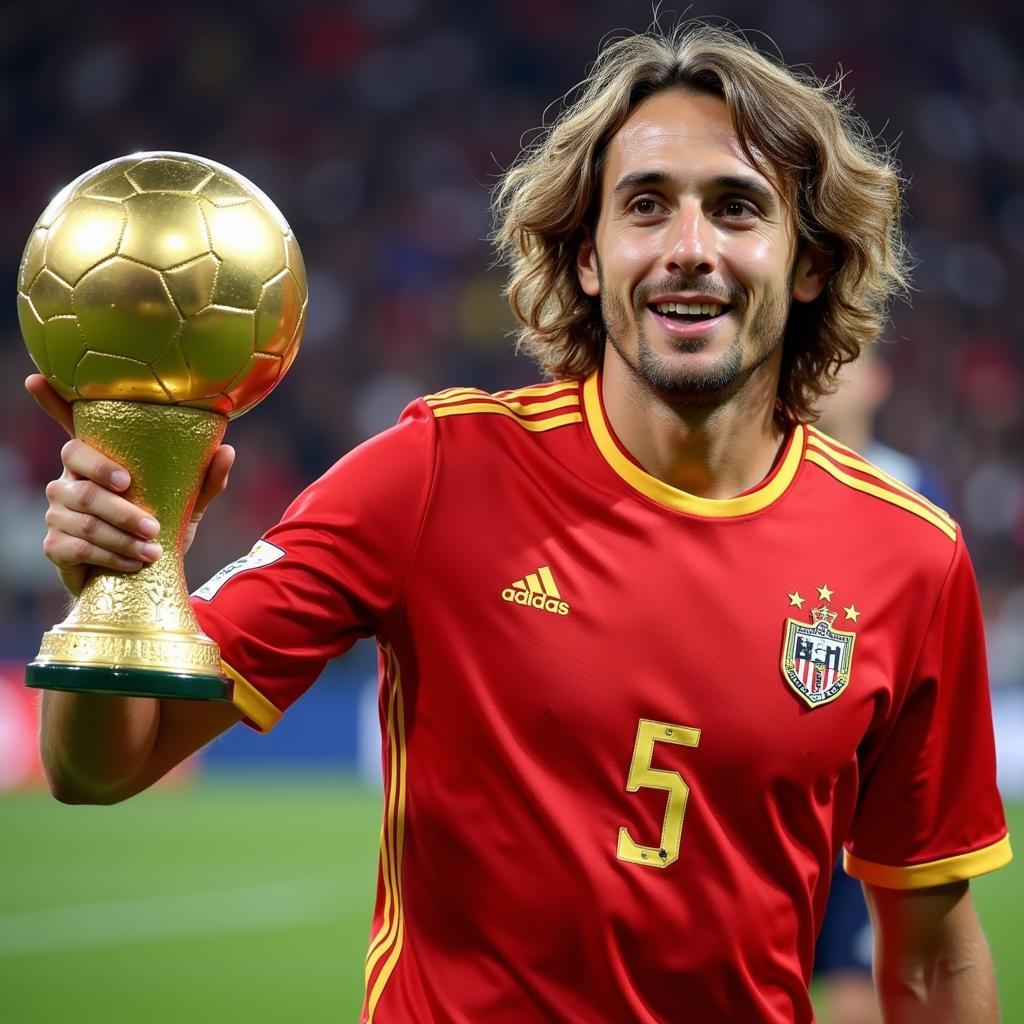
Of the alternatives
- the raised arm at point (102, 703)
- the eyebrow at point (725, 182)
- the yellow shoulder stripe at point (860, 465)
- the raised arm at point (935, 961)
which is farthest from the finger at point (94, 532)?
the raised arm at point (935, 961)

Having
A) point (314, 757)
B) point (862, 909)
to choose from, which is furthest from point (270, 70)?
point (862, 909)

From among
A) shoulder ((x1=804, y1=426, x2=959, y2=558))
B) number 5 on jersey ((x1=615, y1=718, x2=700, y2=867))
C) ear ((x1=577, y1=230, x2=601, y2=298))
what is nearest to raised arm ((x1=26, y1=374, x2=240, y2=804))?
number 5 on jersey ((x1=615, y1=718, x2=700, y2=867))

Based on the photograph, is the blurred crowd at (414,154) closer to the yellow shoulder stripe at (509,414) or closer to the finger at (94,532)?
the yellow shoulder stripe at (509,414)

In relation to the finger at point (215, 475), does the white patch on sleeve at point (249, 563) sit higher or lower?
lower

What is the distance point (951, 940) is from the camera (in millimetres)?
2432

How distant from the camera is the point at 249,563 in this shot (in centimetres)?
212

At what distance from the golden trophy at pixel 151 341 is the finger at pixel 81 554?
0.7 inches

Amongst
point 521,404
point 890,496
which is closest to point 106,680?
point 521,404

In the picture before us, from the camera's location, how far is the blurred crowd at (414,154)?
14.9 m

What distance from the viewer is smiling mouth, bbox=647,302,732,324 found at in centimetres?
228

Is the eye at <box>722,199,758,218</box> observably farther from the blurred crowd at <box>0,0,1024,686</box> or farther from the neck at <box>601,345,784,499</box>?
the blurred crowd at <box>0,0,1024,686</box>

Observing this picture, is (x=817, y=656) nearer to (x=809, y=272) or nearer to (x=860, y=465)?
(x=860, y=465)

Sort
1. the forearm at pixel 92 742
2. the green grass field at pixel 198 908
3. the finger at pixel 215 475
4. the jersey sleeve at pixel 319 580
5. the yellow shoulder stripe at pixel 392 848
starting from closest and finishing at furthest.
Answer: the forearm at pixel 92 742 → the finger at pixel 215 475 → the jersey sleeve at pixel 319 580 → the yellow shoulder stripe at pixel 392 848 → the green grass field at pixel 198 908

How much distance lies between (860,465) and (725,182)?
1.69 ft
